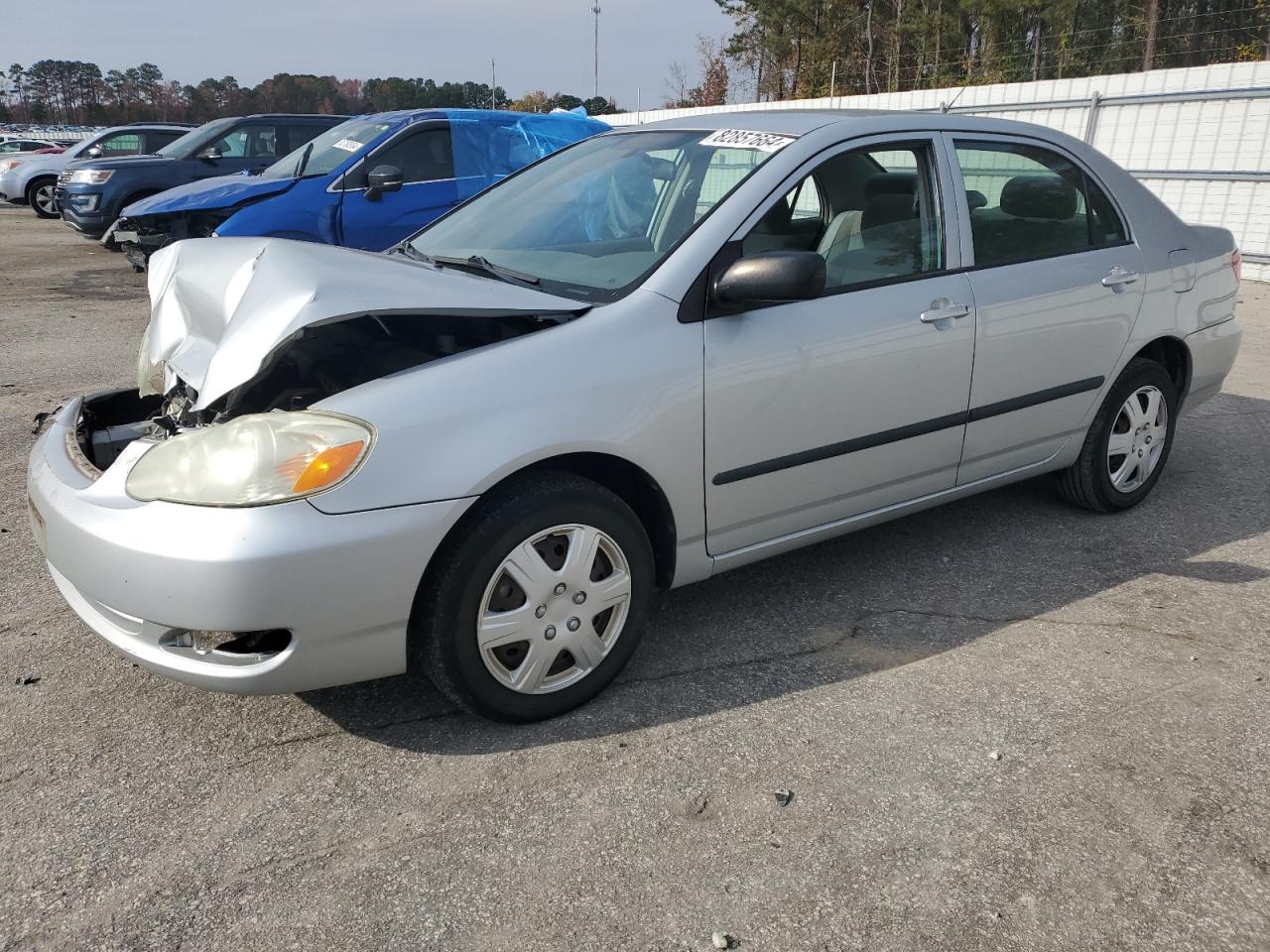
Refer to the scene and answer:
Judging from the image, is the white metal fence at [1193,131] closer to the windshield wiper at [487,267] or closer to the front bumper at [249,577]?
the windshield wiper at [487,267]

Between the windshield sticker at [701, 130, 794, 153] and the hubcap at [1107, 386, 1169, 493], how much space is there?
1.95 m

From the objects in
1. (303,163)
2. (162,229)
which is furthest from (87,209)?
(303,163)

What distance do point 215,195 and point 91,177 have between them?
17.6ft

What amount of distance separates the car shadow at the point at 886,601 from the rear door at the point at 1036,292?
406 millimetres

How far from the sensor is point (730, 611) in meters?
3.47

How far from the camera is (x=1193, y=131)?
12266 mm

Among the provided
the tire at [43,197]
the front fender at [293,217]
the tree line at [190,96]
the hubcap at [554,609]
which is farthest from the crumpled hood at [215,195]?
the tree line at [190,96]

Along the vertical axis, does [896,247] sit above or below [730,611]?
above

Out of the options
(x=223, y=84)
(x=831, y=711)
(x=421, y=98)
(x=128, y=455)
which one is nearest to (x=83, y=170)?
(x=128, y=455)

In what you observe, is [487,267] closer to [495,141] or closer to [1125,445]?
[1125,445]

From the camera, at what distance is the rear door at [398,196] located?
8.62m

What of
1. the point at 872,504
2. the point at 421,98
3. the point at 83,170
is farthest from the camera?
the point at 421,98

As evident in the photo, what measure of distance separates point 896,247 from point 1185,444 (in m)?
2.93

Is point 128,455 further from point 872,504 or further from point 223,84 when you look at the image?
point 223,84
